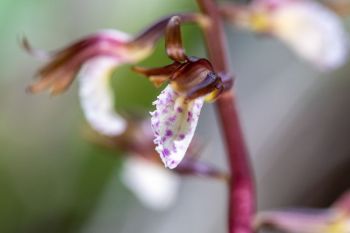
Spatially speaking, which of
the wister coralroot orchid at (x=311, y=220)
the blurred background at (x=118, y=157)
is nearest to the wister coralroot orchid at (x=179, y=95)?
the wister coralroot orchid at (x=311, y=220)

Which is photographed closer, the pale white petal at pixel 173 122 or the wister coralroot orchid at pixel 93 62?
the pale white petal at pixel 173 122

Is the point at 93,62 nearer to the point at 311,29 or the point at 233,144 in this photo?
the point at 233,144

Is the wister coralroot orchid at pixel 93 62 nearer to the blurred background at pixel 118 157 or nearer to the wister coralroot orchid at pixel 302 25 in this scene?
the wister coralroot orchid at pixel 302 25

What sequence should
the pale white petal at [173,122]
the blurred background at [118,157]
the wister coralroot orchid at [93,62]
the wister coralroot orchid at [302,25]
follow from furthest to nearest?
the blurred background at [118,157], the wister coralroot orchid at [302,25], the wister coralroot orchid at [93,62], the pale white petal at [173,122]

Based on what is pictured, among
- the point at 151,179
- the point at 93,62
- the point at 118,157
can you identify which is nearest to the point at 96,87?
the point at 93,62

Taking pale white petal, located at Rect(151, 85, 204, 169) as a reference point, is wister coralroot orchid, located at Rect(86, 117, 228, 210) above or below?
below

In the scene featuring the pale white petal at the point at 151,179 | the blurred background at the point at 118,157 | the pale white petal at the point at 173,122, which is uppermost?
the pale white petal at the point at 173,122

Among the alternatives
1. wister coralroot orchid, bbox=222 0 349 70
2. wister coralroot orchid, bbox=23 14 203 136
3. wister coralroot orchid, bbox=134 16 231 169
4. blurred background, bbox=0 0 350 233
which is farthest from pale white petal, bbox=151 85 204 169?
blurred background, bbox=0 0 350 233

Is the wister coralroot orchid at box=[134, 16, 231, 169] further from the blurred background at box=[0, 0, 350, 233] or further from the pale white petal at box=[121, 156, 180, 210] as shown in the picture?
the blurred background at box=[0, 0, 350, 233]
